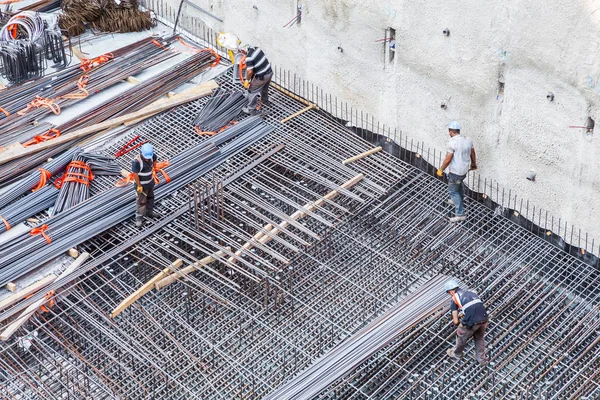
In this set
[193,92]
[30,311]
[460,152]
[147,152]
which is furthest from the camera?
[193,92]

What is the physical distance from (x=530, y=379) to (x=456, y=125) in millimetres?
3794

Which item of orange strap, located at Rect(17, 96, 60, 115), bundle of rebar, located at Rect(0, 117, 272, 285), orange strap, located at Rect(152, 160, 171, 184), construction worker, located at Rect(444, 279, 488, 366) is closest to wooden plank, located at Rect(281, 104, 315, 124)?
bundle of rebar, located at Rect(0, 117, 272, 285)

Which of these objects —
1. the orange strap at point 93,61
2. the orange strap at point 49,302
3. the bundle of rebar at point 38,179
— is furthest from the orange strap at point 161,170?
the orange strap at point 93,61

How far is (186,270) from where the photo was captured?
1441 cm

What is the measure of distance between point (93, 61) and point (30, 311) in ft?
19.8

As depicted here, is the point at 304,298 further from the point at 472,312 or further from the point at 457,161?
the point at 457,161

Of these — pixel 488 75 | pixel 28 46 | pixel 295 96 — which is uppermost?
pixel 488 75

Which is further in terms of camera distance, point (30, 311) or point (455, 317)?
point (30, 311)

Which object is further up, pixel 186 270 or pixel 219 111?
pixel 219 111

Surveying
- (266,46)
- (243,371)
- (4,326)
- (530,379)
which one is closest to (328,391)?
(243,371)

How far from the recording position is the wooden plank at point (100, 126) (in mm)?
16125

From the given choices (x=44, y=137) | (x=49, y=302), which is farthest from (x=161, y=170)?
(x=49, y=302)

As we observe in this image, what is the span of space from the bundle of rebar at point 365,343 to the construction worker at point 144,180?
3522mm

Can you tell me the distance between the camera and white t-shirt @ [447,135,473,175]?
1514 centimetres
